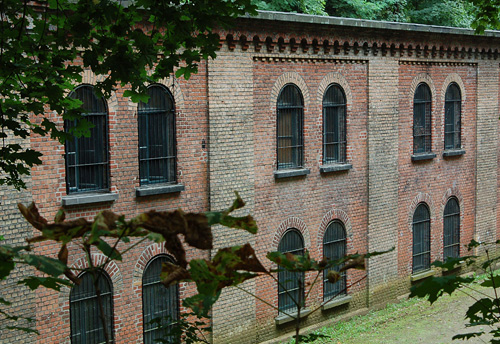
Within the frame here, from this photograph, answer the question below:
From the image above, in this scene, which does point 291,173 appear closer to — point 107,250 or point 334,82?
point 334,82

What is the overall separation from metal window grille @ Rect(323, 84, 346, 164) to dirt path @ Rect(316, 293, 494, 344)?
→ 3.96 meters

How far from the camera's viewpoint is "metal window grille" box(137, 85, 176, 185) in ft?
39.3

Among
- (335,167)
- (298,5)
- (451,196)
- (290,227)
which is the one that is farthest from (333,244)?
(298,5)

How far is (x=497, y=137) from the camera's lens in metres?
20.0

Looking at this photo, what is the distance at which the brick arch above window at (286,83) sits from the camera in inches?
546

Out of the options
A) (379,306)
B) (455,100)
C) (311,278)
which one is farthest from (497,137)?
(311,278)

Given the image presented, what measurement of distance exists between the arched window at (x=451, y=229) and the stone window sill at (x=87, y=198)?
1091 cm

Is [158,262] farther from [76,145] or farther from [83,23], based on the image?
A: [83,23]

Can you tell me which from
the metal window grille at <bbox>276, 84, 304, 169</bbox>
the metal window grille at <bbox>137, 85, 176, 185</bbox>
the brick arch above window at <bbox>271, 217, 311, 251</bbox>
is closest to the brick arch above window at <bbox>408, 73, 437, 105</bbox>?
the metal window grille at <bbox>276, 84, 304, 169</bbox>

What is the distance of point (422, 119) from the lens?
17688mm

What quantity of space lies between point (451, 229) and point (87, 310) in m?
11.6

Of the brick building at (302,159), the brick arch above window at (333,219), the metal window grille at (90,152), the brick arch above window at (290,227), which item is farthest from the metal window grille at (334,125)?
the metal window grille at (90,152)

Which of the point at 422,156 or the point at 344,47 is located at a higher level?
the point at 344,47

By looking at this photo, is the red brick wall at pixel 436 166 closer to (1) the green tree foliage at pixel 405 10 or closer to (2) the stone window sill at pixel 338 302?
(2) the stone window sill at pixel 338 302
